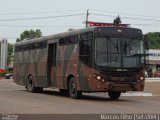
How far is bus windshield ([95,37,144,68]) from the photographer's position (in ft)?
73.9

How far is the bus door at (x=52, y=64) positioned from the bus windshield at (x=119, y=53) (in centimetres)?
513

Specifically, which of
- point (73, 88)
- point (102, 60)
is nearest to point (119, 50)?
point (102, 60)

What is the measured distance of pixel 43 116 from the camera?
15438mm

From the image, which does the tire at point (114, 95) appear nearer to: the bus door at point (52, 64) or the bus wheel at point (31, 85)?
the bus door at point (52, 64)

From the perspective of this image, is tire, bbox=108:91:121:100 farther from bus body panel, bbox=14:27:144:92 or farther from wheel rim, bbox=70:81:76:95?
bus body panel, bbox=14:27:144:92

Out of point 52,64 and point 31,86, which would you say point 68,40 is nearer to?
point 52,64

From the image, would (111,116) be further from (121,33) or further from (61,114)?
(121,33)

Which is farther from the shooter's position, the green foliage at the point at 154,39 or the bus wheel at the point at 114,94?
the green foliage at the point at 154,39

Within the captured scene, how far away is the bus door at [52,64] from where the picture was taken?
27.3 m

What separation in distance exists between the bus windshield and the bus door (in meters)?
5.13

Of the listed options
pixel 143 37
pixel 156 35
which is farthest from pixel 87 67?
pixel 156 35

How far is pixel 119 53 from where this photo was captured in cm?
2264

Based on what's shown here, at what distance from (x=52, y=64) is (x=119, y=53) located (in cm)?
604

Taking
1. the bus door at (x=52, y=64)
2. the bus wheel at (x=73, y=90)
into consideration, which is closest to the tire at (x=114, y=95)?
the bus wheel at (x=73, y=90)
